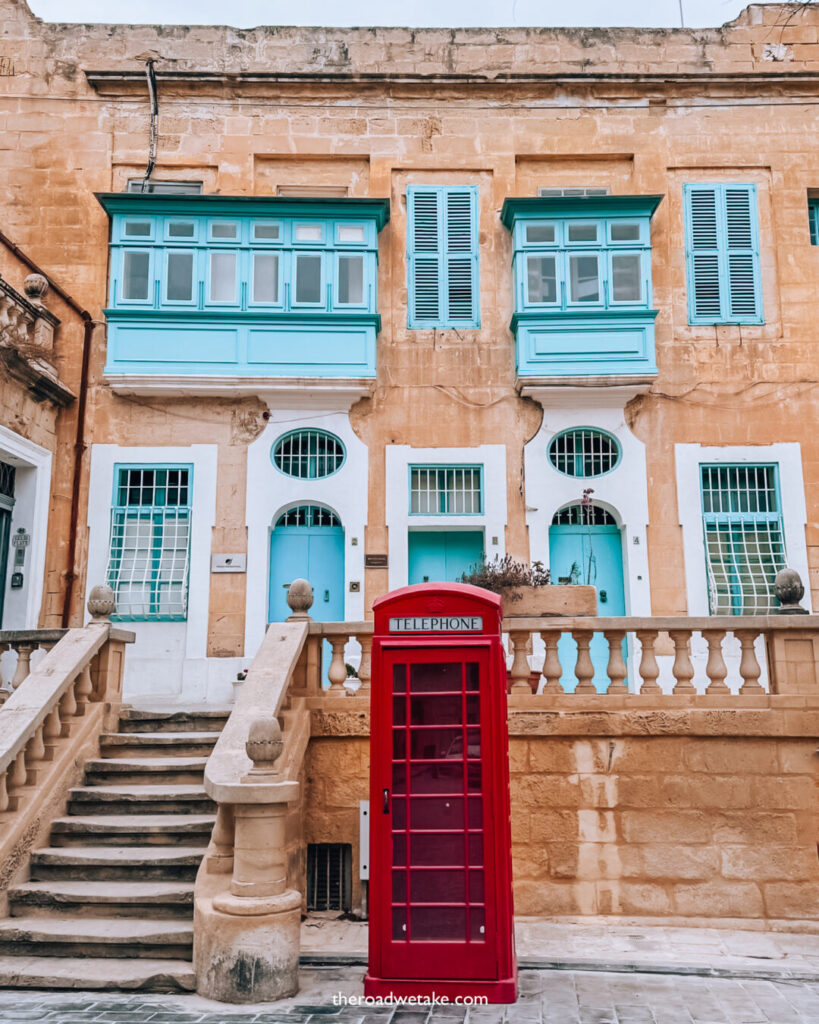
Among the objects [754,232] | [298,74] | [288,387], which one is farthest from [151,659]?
[754,232]

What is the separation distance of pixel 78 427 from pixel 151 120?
521 cm

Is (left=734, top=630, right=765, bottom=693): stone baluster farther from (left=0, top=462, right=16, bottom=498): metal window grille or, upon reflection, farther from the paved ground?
(left=0, top=462, right=16, bottom=498): metal window grille

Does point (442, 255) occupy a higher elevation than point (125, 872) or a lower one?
higher

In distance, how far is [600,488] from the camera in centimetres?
1409

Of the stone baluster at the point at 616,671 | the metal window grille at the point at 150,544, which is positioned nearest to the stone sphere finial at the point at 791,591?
the stone baluster at the point at 616,671

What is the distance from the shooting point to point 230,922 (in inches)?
242

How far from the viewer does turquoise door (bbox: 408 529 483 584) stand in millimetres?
14258

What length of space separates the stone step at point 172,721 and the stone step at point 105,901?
83.2 inches

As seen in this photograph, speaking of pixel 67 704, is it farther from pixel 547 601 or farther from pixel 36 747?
pixel 547 601

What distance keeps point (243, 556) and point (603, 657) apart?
557cm

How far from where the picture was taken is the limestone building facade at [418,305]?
45.8 feet

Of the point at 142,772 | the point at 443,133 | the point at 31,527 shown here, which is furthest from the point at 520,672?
the point at 443,133

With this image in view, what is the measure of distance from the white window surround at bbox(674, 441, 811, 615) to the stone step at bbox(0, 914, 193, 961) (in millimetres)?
9250

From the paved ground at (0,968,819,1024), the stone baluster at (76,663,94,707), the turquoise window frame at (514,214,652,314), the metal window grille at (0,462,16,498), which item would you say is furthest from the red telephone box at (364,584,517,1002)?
the turquoise window frame at (514,214,652,314)
